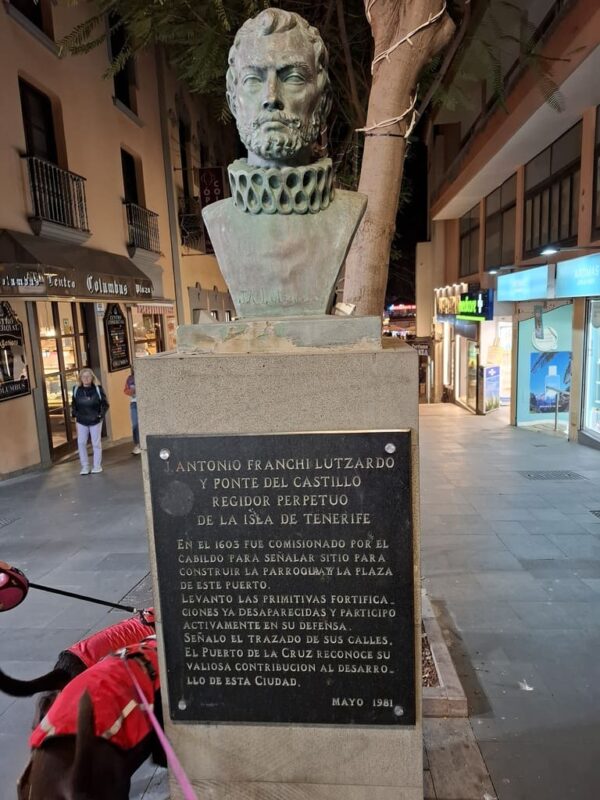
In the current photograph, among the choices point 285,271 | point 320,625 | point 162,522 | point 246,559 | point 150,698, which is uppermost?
point 285,271

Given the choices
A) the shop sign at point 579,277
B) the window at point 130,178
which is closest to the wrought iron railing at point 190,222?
the window at point 130,178

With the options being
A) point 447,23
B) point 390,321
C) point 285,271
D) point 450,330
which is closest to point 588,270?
point 447,23

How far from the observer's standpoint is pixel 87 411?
353 inches

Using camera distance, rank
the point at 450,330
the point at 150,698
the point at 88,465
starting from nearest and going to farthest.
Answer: the point at 150,698 → the point at 88,465 → the point at 450,330

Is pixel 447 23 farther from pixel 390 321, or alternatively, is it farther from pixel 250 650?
pixel 390 321

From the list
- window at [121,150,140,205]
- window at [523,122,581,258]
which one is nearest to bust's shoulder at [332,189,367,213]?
window at [523,122,581,258]

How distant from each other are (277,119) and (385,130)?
5.17 feet

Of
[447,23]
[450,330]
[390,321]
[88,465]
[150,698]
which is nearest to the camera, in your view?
[150,698]

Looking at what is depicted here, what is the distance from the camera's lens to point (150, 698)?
246 cm

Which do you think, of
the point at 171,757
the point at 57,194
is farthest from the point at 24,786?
the point at 57,194

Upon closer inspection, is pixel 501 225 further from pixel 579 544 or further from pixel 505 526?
pixel 579 544

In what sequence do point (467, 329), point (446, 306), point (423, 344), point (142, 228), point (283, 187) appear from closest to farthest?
point (283, 187), point (142, 228), point (467, 329), point (446, 306), point (423, 344)

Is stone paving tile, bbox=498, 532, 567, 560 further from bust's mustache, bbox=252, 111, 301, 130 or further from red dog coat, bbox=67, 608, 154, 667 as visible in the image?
bust's mustache, bbox=252, 111, 301, 130

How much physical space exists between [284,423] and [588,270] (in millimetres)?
8894
